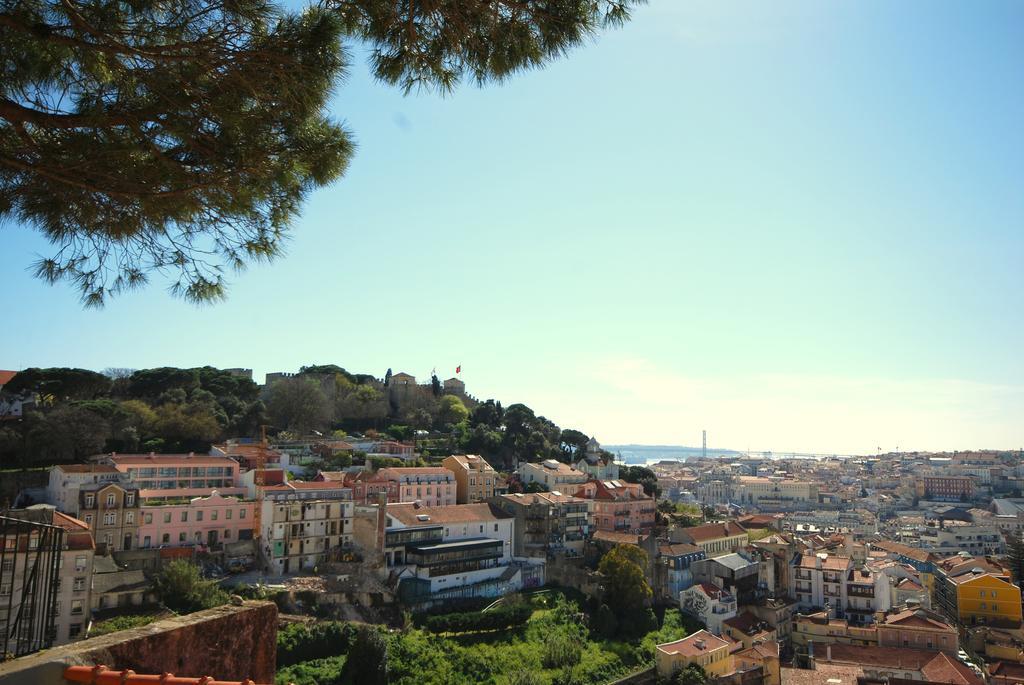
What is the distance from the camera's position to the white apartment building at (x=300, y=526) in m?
31.5

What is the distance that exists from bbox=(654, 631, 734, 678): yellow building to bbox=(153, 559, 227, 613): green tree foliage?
56.0ft

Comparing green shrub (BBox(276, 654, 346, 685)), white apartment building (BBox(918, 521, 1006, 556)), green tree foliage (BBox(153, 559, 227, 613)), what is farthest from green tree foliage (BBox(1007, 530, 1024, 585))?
green tree foliage (BBox(153, 559, 227, 613))

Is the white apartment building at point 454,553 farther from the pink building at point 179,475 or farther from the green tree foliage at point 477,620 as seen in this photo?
the pink building at point 179,475

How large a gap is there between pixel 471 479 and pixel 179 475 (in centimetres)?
1654

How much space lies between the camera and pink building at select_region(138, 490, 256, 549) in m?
30.7

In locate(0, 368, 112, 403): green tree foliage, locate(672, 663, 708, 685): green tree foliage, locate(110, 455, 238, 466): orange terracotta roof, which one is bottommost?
locate(672, 663, 708, 685): green tree foliage

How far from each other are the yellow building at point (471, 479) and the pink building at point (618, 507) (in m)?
5.89

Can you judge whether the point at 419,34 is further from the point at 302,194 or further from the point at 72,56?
the point at 72,56

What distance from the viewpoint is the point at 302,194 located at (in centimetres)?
798

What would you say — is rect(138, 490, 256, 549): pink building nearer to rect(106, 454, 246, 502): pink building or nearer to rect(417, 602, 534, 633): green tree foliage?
rect(106, 454, 246, 502): pink building

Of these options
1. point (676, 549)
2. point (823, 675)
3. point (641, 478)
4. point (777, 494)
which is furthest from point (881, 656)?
point (777, 494)

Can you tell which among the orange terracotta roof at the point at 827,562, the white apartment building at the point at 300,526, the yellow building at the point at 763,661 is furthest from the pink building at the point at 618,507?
the white apartment building at the point at 300,526

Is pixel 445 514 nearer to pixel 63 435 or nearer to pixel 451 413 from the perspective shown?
pixel 63 435

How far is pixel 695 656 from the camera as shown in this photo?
29.4 m
